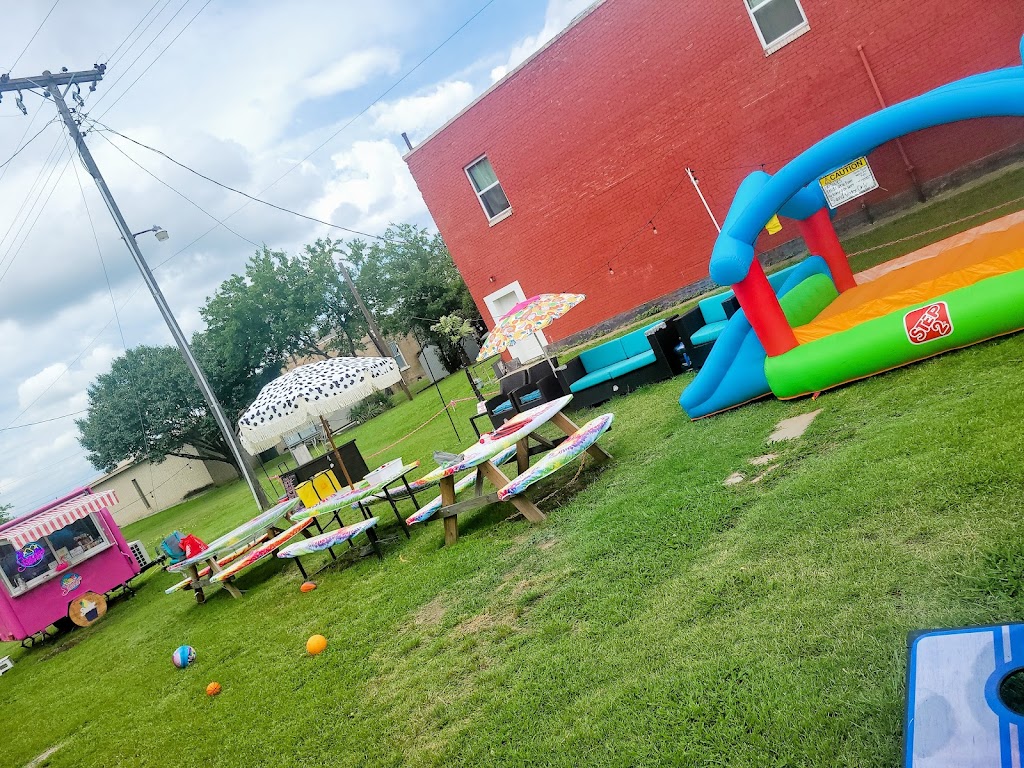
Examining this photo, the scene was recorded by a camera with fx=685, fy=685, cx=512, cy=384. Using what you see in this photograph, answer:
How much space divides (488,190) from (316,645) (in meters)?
14.3

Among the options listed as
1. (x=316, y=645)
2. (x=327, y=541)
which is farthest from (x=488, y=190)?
(x=316, y=645)

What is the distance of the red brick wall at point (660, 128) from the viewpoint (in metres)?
12.4

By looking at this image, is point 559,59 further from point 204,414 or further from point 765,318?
point 204,414

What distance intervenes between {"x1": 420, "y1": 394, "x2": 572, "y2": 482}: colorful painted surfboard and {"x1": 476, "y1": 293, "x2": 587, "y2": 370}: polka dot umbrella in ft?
6.81

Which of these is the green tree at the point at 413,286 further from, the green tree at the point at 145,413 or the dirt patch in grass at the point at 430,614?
the dirt patch in grass at the point at 430,614

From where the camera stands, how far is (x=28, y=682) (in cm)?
1062

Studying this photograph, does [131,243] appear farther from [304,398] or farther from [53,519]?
[304,398]

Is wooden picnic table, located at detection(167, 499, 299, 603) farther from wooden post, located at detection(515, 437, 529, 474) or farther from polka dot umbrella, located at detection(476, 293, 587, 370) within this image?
wooden post, located at detection(515, 437, 529, 474)

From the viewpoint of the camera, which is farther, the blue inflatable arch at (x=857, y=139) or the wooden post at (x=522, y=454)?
the wooden post at (x=522, y=454)

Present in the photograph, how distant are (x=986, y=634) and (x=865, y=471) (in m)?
2.07

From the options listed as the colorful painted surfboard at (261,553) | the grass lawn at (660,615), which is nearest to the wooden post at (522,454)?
the grass lawn at (660,615)

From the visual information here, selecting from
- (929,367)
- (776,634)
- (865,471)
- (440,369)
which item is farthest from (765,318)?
(440,369)

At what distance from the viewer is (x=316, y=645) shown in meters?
6.08

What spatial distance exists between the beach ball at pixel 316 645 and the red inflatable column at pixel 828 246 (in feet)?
23.7
